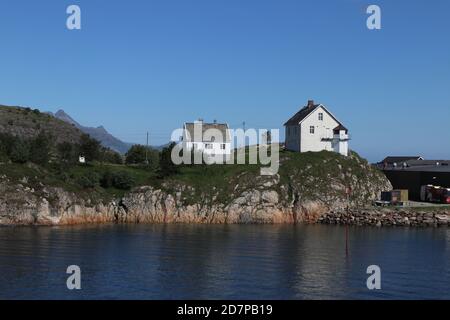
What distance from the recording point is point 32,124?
12500cm

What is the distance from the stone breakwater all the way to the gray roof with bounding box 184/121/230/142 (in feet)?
86.0

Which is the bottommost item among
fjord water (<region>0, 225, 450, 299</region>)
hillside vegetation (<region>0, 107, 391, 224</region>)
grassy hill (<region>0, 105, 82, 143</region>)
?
fjord water (<region>0, 225, 450, 299</region>)

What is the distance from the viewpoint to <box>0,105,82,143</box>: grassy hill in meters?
118

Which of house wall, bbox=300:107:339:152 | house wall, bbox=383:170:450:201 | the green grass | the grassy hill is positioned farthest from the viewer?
the grassy hill

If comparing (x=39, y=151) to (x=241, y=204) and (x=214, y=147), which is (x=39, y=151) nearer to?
(x=241, y=204)

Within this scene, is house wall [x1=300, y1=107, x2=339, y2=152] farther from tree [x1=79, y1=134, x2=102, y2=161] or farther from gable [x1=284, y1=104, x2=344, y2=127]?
tree [x1=79, y1=134, x2=102, y2=161]

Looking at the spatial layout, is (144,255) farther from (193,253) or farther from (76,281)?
(76,281)

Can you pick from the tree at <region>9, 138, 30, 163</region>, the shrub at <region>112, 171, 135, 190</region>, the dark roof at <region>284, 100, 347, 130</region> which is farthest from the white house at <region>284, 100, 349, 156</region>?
the tree at <region>9, 138, 30, 163</region>

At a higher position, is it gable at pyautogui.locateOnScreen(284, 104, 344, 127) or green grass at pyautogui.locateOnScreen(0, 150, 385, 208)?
gable at pyautogui.locateOnScreen(284, 104, 344, 127)

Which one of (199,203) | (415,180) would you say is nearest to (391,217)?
(415,180)

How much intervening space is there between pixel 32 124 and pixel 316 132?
63.5 m

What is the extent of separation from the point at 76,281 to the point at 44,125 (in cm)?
9460

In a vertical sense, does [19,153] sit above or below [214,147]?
below
